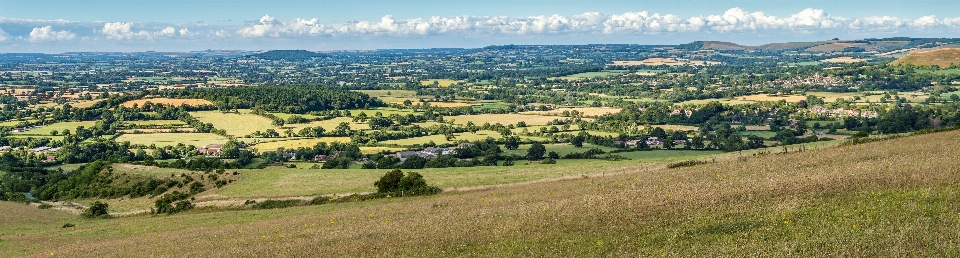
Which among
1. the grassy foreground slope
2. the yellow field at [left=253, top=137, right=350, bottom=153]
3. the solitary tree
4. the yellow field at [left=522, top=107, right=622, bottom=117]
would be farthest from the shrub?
the yellow field at [left=522, top=107, right=622, bottom=117]

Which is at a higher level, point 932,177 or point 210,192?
point 932,177

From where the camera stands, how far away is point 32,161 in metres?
95.1

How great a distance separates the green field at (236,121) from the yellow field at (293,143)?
14694 millimetres

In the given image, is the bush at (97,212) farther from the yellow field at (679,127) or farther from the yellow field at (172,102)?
the yellow field at (172,102)

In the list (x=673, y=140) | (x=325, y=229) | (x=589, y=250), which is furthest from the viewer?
(x=673, y=140)

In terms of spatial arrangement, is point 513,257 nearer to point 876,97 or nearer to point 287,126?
point 287,126

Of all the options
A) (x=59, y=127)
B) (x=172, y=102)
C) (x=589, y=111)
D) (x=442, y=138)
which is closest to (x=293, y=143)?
(x=442, y=138)

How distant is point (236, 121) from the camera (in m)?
141

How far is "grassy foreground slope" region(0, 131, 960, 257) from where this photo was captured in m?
19.1

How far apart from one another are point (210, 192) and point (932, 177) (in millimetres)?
53731

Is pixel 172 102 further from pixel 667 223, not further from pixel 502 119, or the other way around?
pixel 667 223

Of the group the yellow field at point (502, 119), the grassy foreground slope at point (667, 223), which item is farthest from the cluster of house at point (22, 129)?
the grassy foreground slope at point (667, 223)

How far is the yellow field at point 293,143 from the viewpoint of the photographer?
105062 mm

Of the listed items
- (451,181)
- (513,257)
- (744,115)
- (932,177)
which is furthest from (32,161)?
(744,115)
